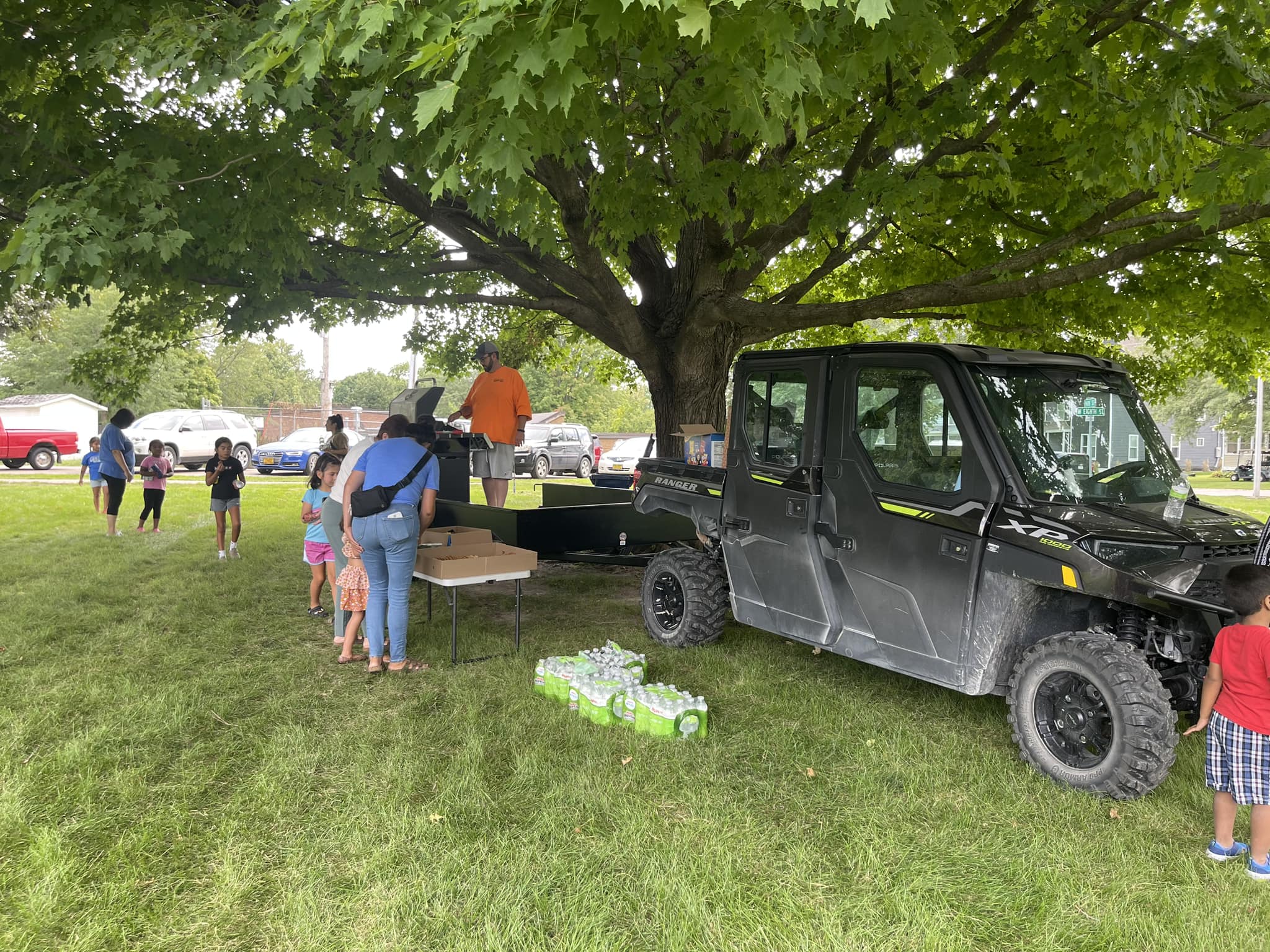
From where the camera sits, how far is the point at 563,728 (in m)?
5.02

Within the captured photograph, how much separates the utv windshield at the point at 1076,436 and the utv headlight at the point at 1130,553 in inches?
17.4

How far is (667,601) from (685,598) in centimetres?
35

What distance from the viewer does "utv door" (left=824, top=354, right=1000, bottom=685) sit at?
4.71 metres

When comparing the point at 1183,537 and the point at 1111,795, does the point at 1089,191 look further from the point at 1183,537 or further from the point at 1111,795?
the point at 1111,795

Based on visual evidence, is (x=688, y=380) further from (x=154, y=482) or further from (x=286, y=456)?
(x=286, y=456)

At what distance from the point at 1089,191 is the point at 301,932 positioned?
8.62 meters

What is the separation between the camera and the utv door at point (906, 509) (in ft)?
15.5

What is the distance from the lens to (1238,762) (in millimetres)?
3473

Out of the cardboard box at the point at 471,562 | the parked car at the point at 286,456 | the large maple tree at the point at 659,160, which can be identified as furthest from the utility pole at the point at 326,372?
the cardboard box at the point at 471,562

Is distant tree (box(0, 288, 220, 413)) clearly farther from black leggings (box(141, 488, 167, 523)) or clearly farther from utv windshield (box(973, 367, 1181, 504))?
utv windshield (box(973, 367, 1181, 504))

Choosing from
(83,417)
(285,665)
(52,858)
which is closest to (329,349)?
(83,417)

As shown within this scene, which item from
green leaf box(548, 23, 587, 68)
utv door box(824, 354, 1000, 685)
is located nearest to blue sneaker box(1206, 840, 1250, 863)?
utv door box(824, 354, 1000, 685)

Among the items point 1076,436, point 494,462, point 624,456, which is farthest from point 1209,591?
point 624,456

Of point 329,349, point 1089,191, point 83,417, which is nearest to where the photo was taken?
point 1089,191
